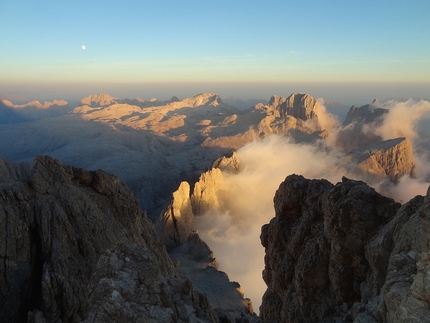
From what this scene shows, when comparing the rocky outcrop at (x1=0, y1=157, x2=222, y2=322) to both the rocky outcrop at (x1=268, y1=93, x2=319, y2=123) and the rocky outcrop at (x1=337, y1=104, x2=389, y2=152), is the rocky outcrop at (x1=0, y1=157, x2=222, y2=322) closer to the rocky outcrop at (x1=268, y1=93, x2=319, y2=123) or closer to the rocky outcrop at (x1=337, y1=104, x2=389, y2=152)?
the rocky outcrop at (x1=337, y1=104, x2=389, y2=152)

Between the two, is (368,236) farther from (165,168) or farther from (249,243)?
(165,168)

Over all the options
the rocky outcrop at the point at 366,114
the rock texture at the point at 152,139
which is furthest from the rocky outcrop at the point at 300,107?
the rocky outcrop at the point at 366,114

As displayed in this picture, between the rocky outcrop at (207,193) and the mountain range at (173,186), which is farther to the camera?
the rocky outcrop at (207,193)

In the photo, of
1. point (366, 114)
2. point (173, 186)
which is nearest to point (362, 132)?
point (366, 114)

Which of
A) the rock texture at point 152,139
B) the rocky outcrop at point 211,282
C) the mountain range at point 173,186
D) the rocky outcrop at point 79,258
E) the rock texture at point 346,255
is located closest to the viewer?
the rock texture at point 346,255

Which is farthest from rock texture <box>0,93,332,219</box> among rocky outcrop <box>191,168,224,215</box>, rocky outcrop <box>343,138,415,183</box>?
rocky outcrop <box>343,138,415,183</box>

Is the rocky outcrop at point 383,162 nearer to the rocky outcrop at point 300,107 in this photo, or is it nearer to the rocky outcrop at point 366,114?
the rocky outcrop at point 366,114

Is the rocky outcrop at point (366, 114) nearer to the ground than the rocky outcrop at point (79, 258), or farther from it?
nearer to the ground

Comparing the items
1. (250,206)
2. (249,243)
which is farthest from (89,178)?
(250,206)
